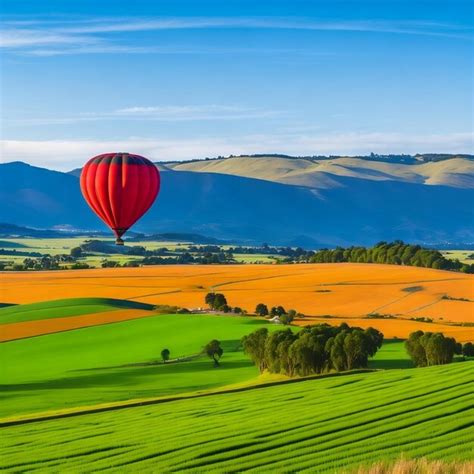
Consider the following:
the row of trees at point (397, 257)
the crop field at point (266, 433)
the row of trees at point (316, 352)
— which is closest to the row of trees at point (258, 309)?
the row of trees at point (316, 352)

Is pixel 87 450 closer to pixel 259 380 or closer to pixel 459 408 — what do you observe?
pixel 459 408

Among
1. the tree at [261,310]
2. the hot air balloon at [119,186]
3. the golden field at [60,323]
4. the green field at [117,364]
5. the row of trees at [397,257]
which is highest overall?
the hot air balloon at [119,186]

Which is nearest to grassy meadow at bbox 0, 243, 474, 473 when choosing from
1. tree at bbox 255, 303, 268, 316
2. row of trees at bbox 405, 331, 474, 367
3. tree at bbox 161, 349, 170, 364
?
tree at bbox 161, 349, 170, 364

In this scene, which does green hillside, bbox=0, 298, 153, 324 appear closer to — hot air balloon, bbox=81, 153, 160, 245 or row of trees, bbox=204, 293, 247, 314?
row of trees, bbox=204, 293, 247, 314

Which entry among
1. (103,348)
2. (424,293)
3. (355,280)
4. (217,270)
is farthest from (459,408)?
(217,270)

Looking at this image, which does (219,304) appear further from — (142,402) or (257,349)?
(142,402)

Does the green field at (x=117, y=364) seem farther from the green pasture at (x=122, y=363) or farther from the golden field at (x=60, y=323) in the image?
the golden field at (x=60, y=323)
